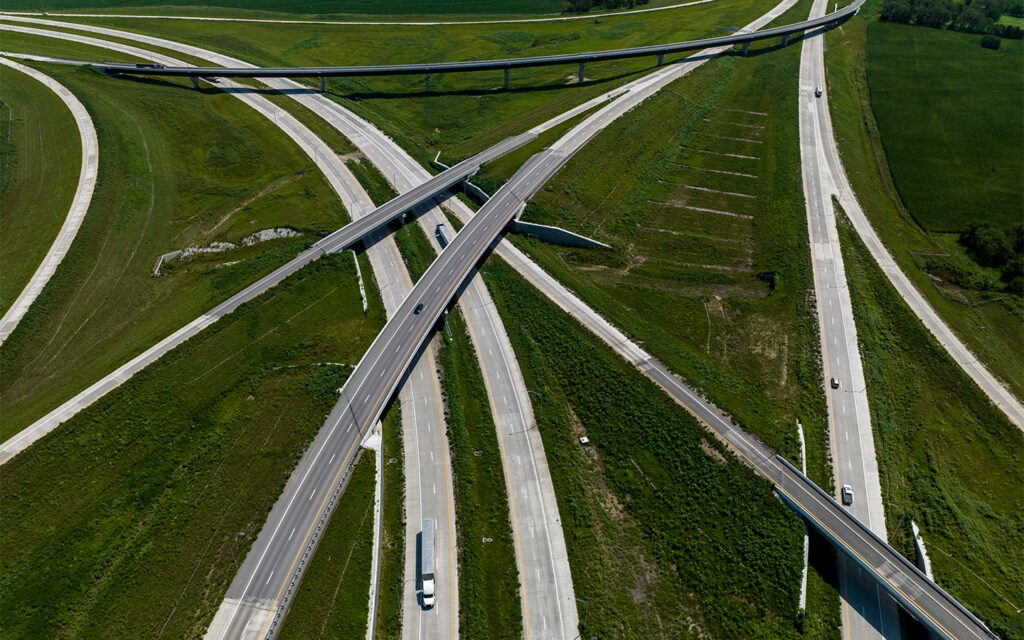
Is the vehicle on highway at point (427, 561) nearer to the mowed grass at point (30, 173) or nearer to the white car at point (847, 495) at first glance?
the white car at point (847, 495)

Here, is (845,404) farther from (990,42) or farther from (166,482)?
(990,42)

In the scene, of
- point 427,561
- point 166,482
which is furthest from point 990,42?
point 166,482

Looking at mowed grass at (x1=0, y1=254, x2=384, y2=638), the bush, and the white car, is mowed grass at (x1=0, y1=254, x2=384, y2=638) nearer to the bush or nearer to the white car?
the white car

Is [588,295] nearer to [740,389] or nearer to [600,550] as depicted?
[740,389]

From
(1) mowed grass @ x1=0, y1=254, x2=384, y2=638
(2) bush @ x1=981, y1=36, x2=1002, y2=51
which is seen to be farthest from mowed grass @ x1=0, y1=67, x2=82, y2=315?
(2) bush @ x1=981, y1=36, x2=1002, y2=51

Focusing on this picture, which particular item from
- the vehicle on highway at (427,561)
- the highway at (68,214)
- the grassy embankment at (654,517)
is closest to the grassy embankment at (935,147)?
the grassy embankment at (654,517)

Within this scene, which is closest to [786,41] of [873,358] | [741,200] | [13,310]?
[741,200]

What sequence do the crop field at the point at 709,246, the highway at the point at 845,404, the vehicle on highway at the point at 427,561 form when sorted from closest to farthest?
the vehicle on highway at the point at 427,561, the highway at the point at 845,404, the crop field at the point at 709,246
